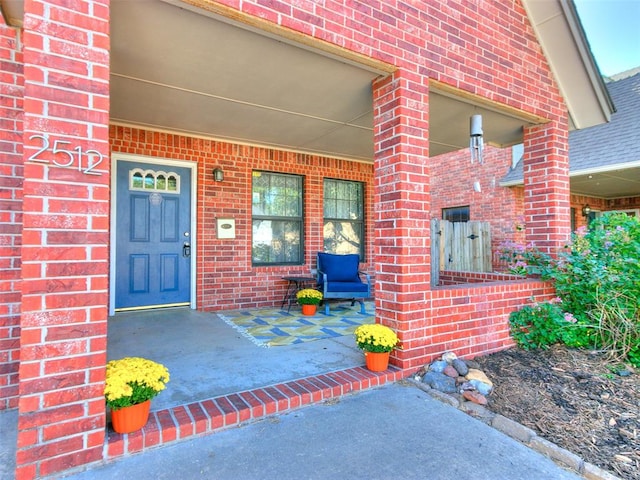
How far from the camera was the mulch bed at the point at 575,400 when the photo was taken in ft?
6.53

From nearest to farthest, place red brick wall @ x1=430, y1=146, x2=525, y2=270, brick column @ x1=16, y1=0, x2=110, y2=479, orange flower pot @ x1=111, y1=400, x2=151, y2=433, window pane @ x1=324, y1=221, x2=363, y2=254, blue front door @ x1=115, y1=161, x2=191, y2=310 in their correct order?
brick column @ x1=16, y1=0, x2=110, y2=479
orange flower pot @ x1=111, y1=400, x2=151, y2=433
blue front door @ x1=115, y1=161, x2=191, y2=310
window pane @ x1=324, y1=221, x2=363, y2=254
red brick wall @ x1=430, y1=146, x2=525, y2=270

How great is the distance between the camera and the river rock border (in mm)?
1878

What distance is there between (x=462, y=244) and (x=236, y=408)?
6634 mm

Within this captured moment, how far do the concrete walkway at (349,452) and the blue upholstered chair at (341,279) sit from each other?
275 cm

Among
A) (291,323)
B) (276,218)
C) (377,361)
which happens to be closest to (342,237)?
(276,218)

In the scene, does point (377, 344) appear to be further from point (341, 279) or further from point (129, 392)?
point (341, 279)

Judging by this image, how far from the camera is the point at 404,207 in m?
2.87

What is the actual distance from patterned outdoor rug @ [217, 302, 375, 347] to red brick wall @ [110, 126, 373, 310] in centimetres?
34

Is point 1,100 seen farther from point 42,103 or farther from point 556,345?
point 556,345

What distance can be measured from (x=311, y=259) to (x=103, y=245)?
4371 mm

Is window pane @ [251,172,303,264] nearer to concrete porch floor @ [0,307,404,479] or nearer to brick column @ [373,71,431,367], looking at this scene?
concrete porch floor @ [0,307,404,479]

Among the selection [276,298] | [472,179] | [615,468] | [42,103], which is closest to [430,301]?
[615,468]

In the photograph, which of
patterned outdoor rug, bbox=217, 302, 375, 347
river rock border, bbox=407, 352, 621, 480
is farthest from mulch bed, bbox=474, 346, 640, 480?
patterned outdoor rug, bbox=217, 302, 375, 347

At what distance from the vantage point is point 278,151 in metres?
5.79
